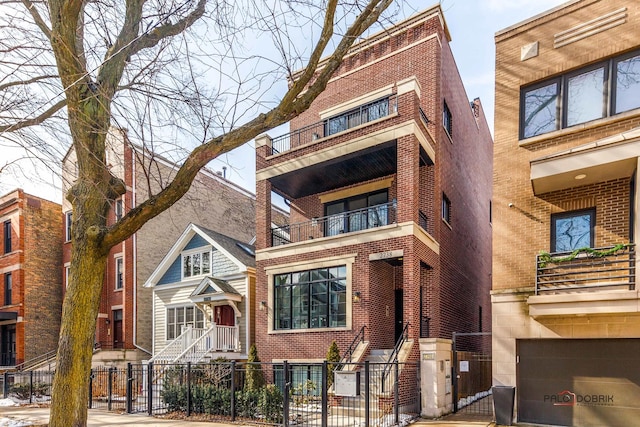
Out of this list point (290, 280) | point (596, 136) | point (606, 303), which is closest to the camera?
point (606, 303)

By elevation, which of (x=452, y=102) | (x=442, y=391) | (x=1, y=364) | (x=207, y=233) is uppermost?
(x=452, y=102)

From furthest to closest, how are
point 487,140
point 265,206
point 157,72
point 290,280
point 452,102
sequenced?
point 487,140 < point 452,102 < point 265,206 < point 290,280 < point 157,72

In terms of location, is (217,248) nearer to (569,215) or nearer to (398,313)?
(398,313)

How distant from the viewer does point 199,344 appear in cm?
1691

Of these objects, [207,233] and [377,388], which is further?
[207,233]

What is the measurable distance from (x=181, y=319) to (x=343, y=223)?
364 inches

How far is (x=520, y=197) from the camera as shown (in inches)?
436

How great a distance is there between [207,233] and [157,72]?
13312mm

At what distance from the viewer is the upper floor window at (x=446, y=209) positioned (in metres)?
16.2

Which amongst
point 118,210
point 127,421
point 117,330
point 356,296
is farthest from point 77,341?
point 117,330

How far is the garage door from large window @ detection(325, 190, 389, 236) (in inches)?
230

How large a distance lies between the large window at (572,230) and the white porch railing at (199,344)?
11.8 meters

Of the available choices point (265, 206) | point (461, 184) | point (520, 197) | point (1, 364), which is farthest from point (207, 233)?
point (1, 364)

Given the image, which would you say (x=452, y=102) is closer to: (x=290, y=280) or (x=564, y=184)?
(x=564, y=184)
